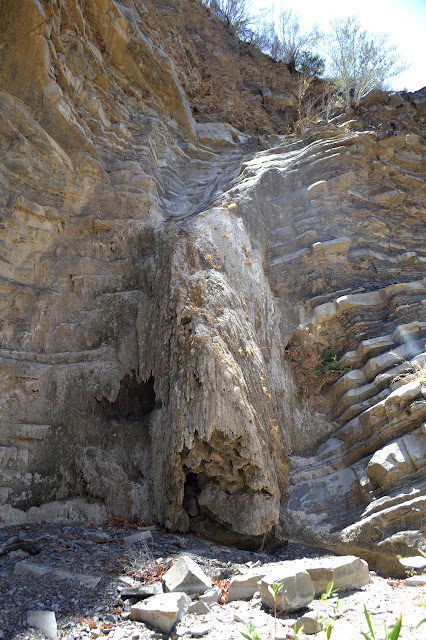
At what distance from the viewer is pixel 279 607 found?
15.5 ft

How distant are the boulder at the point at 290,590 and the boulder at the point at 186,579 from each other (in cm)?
75

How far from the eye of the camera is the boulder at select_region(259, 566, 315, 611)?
15.3 ft

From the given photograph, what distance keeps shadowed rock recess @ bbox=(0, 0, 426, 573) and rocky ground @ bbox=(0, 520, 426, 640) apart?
0.65 meters

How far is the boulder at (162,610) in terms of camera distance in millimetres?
4508

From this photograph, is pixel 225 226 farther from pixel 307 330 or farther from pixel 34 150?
pixel 34 150

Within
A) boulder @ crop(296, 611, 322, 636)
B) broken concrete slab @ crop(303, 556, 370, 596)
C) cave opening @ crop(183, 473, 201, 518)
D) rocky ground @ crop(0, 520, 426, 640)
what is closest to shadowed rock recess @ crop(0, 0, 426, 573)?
cave opening @ crop(183, 473, 201, 518)

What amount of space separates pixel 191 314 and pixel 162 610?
461 cm

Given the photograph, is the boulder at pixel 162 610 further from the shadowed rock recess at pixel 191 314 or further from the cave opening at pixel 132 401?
the cave opening at pixel 132 401

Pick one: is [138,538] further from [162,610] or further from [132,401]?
[132,401]

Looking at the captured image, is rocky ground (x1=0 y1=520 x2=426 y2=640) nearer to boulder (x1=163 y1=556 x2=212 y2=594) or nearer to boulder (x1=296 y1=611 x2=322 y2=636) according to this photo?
boulder (x1=296 y1=611 x2=322 y2=636)

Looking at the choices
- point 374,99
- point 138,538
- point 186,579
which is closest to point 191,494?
point 138,538

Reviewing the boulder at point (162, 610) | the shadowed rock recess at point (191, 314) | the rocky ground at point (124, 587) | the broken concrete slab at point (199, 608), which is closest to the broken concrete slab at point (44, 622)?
the rocky ground at point (124, 587)

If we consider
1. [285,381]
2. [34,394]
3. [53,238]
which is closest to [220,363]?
[285,381]

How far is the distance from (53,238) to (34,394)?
3219 mm
